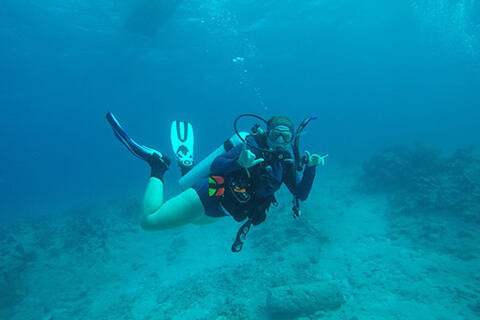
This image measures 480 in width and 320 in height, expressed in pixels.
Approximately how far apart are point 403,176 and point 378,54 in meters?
55.3

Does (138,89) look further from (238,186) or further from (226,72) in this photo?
(238,186)

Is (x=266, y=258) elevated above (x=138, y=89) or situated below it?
below

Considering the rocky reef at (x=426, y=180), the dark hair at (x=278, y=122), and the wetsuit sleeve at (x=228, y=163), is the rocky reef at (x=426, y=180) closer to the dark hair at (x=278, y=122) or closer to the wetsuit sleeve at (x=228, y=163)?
the dark hair at (x=278, y=122)

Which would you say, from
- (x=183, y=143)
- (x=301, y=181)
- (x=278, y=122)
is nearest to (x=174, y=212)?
(x=278, y=122)

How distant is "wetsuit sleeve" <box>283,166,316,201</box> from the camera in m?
4.20

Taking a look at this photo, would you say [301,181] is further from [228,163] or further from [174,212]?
[174,212]

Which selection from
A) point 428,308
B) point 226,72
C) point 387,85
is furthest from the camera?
point 387,85

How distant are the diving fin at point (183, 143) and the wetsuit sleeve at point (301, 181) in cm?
231

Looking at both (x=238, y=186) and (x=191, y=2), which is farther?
(x=191, y=2)

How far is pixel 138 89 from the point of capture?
46750mm

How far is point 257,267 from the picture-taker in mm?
8320

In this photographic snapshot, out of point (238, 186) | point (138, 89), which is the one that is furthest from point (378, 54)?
point (238, 186)

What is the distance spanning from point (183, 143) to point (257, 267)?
197 inches

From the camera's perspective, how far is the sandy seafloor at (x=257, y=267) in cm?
627
